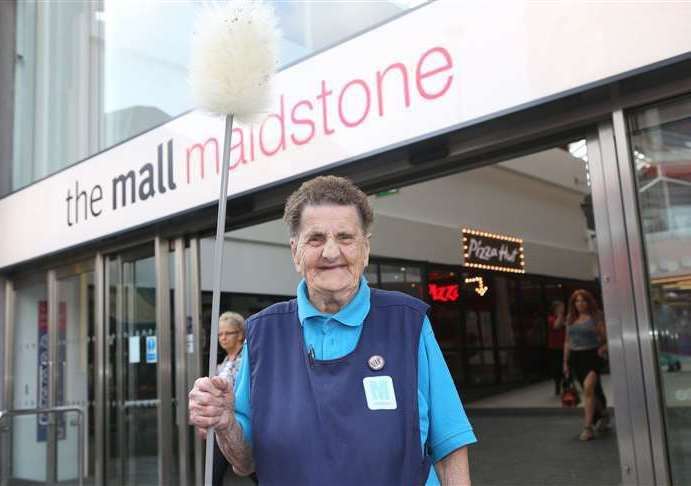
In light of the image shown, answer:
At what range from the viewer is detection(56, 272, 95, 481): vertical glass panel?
782cm

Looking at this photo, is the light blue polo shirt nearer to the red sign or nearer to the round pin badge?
the round pin badge

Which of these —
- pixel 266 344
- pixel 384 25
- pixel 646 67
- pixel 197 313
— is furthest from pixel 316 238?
pixel 197 313

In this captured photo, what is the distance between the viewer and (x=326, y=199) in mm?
1754

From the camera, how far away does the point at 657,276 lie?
10.7 ft

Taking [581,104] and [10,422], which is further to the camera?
[10,422]

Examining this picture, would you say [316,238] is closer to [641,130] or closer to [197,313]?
[641,130]

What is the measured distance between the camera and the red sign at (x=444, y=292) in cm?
1141

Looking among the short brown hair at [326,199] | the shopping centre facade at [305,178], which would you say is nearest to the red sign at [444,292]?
the shopping centre facade at [305,178]

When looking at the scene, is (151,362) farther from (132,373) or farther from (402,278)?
(402,278)

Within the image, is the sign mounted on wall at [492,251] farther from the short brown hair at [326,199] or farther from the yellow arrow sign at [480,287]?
the short brown hair at [326,199]

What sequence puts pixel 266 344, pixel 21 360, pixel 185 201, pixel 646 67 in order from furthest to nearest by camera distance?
pixel 21 360, pixel 185 201, pixel 646 67, pixel 266 344

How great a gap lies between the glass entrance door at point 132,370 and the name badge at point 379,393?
16.4ft

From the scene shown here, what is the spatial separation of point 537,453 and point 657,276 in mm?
4391

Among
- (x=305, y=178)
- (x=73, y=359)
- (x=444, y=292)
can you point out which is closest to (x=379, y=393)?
(x=305, y=178)
